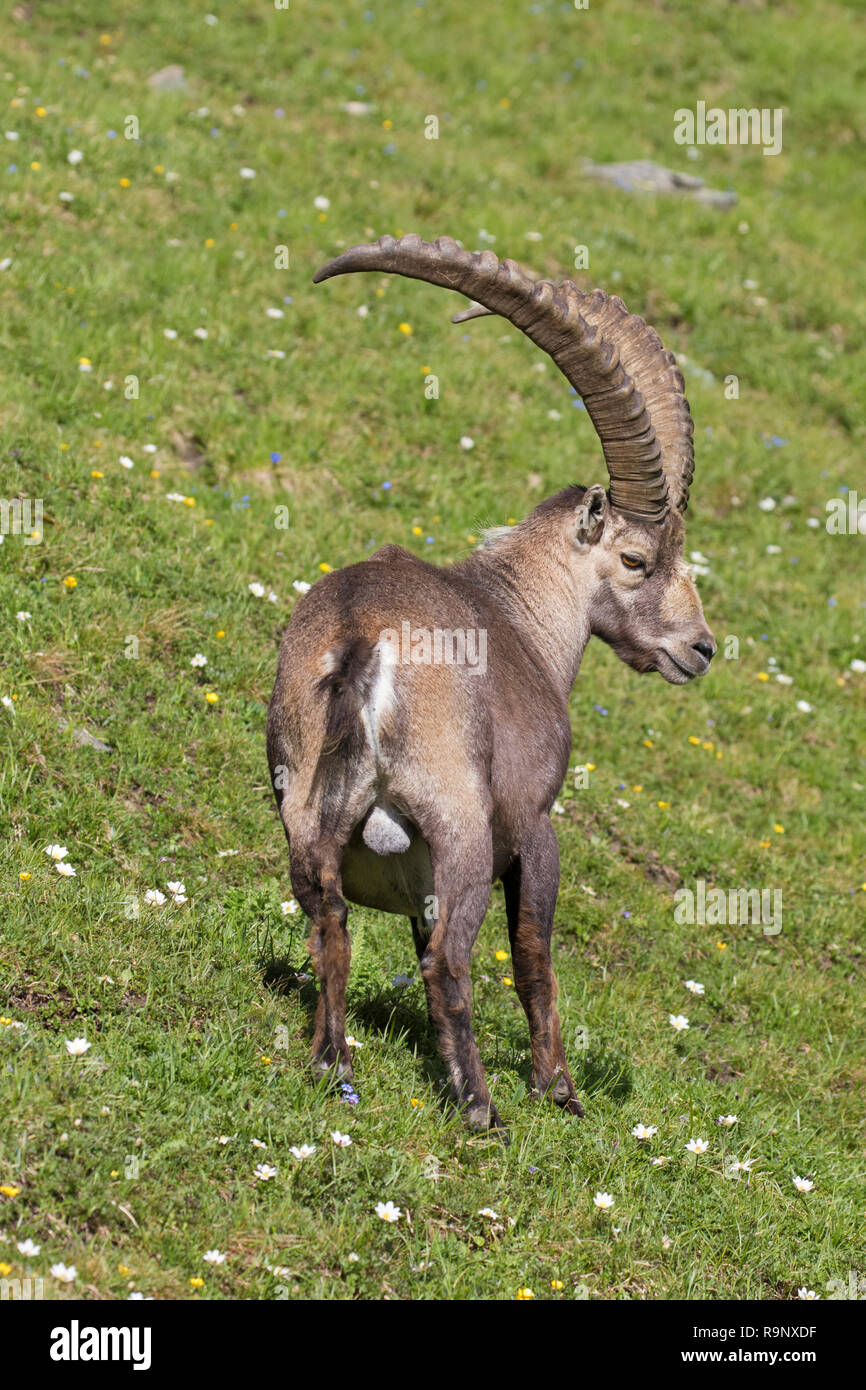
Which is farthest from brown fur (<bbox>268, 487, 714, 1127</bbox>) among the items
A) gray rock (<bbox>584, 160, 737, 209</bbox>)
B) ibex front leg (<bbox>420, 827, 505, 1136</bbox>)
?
gray rock (<bbox>584, 160, 737, 209</bbox>)

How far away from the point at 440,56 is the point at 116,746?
14.0m

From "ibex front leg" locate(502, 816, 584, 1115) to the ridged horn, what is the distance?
1743 millimetres

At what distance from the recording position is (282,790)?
212 inches

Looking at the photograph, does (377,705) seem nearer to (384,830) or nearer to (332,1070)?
(384,830)

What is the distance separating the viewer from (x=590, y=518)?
6.50 m

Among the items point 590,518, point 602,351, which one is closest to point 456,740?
point 590,518

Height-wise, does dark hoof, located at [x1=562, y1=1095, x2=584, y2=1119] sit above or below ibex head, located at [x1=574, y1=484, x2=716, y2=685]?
below

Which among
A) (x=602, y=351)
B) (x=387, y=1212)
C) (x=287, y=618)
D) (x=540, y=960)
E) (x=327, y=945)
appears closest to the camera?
(x=387, y=1212)

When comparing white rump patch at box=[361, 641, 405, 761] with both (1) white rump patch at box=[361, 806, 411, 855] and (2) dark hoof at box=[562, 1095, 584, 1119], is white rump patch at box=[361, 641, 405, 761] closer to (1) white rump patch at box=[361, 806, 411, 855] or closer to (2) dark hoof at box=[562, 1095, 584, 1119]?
(1) white rump patch at box=[361, 806, 411, 855]

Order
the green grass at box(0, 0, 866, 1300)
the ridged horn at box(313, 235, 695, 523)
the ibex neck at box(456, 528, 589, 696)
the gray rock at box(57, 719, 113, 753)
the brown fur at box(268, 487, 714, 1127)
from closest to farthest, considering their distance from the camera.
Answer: the green grass at box(0, 0, 866, 1300) < the brown fur at box(268, 487, 714, 1127) < the ridged horn at box(313, 235, 695, 523) < the ibex neck at box(456, 528, 589, 696) < the gray rock at box(57, 719, 113, 753)

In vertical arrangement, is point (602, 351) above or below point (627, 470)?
above

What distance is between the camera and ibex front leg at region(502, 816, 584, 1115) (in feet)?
19.0

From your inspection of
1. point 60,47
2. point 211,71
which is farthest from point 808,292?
point 60,47

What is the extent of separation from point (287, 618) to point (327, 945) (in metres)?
4.12
